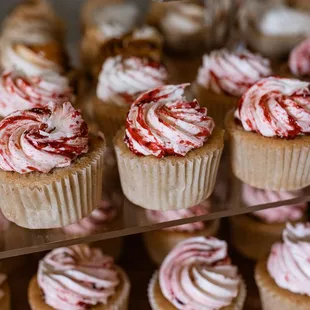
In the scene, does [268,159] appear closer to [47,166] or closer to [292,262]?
[292,262]

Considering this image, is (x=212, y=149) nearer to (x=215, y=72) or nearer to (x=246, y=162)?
(x=246, y=162)

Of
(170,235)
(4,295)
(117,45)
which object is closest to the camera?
(4,295)

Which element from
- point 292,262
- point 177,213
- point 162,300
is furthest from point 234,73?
point 162,300

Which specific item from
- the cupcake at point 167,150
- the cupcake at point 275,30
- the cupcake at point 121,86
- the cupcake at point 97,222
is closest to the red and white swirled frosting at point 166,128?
the cupcake at point 167,150

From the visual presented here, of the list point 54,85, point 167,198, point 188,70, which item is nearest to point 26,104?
point 54,85

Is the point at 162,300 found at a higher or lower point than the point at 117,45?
lower

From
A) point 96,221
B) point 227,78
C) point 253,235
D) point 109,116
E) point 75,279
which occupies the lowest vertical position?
point 253,235
